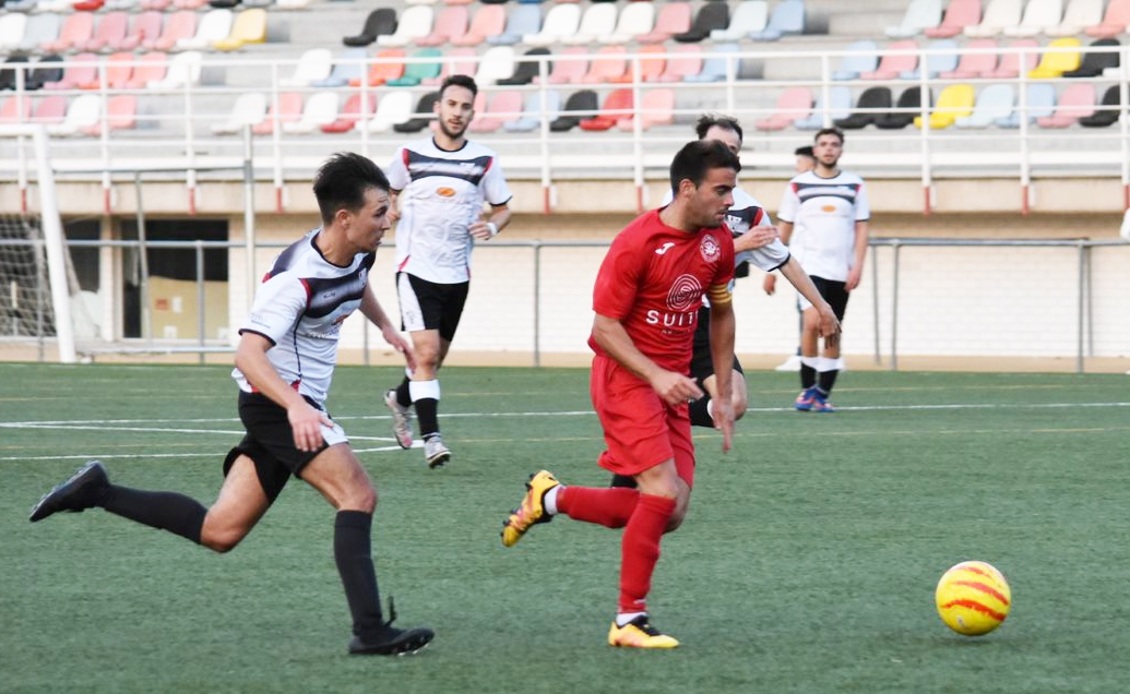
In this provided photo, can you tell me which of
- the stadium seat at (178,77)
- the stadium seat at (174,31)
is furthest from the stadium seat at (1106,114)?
the stadium seat at (174,31)

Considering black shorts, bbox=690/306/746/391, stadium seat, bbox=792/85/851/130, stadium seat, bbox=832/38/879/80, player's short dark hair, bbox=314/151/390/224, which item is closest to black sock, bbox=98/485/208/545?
player's short dark hair, bbox=314/151/390/224

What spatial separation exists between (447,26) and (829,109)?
29.6 ft

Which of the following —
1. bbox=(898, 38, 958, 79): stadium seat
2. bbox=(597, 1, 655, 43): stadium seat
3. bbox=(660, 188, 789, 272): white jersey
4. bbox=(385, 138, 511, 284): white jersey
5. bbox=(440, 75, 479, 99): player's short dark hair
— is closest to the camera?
bbox=(660, 188, 789, 272): white jersey

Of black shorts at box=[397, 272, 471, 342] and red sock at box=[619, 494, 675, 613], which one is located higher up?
black shorts at box=[397, 272, 471, 342]

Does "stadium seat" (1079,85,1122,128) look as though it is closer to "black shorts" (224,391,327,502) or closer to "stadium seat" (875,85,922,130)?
"stadium seat" (875,85,922,130)

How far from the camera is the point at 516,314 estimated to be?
2617 cm

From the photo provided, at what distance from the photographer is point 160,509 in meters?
6.68

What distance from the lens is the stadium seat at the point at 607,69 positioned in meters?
28.6

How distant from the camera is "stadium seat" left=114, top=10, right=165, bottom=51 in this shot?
3234 cm

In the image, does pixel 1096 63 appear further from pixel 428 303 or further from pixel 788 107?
pixel 428 303

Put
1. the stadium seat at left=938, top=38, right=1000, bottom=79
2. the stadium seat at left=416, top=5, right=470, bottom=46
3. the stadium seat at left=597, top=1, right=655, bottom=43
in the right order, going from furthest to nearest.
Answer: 1. the stadium seat at left=416, top=5, right=470, bottom=46
2. the stadium seat at left=597, top=1, right=655, bottom=43
3. the stadium seat at left=938, top=38, right=1000, bottom=79

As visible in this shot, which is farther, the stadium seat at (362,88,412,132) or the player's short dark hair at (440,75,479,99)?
the stadium seat at (362,88,412,132)

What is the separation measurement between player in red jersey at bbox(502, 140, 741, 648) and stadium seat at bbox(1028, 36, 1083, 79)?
20321 millimetres

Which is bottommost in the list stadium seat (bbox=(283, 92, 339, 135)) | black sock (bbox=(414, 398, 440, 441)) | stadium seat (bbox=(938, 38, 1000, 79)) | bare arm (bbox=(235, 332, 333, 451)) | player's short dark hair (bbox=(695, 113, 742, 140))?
black sock (bbox=(414, 398, 440, 441))
